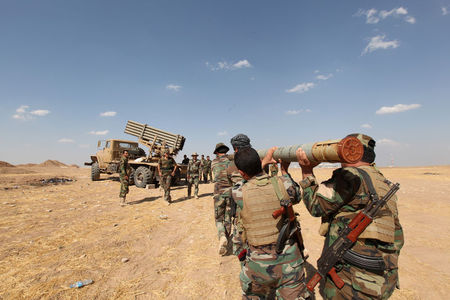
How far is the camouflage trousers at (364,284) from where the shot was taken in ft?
4.64

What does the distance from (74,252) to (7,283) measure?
3.19 ft

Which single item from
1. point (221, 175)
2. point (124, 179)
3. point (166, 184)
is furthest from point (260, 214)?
point (124, 179)

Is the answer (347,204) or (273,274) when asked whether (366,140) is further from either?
(273,274)

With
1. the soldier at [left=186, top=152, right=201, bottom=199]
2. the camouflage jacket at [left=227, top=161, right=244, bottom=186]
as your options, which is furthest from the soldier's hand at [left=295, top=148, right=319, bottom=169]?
the soldier at [left=186, top=152, right=201, bottom=199]

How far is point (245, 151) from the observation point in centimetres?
185

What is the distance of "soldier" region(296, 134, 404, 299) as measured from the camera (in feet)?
4.74

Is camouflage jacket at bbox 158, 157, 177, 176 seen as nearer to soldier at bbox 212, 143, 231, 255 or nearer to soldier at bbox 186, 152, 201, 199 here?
soldier at bbox 186, 152, 201, 199

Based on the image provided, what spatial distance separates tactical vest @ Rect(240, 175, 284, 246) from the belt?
533mm

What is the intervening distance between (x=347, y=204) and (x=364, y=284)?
0.54 m

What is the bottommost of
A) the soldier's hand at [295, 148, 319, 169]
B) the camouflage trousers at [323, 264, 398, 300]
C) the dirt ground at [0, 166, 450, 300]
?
the dirt ground at [0, 166, 450, 300]

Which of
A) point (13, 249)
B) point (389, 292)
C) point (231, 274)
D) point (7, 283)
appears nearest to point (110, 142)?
point (13, 249)

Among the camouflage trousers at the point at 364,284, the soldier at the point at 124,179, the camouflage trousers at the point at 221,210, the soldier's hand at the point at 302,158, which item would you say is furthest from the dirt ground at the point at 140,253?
the soldier's hand at the point at 302,158

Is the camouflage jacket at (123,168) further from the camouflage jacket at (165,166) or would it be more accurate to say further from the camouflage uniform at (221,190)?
the camouflage uniform at (221,190)

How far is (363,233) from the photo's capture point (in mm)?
1482
